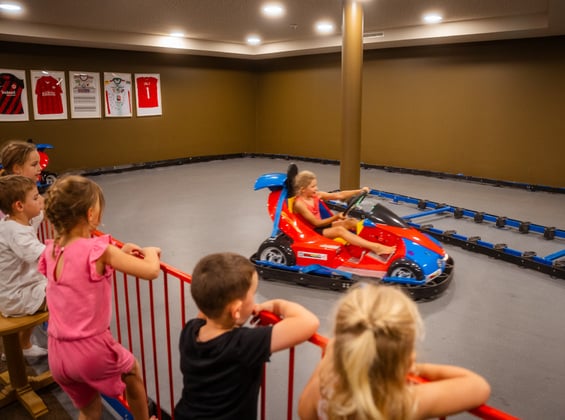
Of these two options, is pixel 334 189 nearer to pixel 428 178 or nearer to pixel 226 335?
pixel 428 178

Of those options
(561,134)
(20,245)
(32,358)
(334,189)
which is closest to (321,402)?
(20,245)

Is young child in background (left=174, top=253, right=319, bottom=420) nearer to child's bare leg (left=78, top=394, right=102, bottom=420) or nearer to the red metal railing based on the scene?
the red metal railing

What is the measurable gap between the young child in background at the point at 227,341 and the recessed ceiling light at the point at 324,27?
776cm

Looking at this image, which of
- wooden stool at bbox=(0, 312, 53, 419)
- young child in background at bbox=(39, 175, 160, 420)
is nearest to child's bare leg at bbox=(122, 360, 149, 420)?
young child in background at bbox=(39, 175, 160, 420)

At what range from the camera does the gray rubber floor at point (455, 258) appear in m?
2.88

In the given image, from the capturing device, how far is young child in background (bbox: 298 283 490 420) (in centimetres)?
101

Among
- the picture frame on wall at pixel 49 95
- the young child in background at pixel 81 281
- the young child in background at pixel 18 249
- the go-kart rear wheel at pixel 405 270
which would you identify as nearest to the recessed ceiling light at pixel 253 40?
the picture frame on wall at pixel 49 95

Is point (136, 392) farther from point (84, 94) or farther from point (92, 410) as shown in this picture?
point (84, 94)

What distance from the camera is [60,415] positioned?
2.51 m

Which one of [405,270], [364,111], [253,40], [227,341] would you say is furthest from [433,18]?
[227,341]

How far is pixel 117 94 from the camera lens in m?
10.6

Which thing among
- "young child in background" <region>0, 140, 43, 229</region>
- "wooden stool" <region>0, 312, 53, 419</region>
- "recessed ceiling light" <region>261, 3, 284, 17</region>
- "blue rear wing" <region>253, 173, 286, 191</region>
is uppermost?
"recessed ceiling light" <region>261, 3, 284, 17</region>

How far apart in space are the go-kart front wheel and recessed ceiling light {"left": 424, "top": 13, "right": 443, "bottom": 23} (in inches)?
210

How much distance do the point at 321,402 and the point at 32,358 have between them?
262 cm
